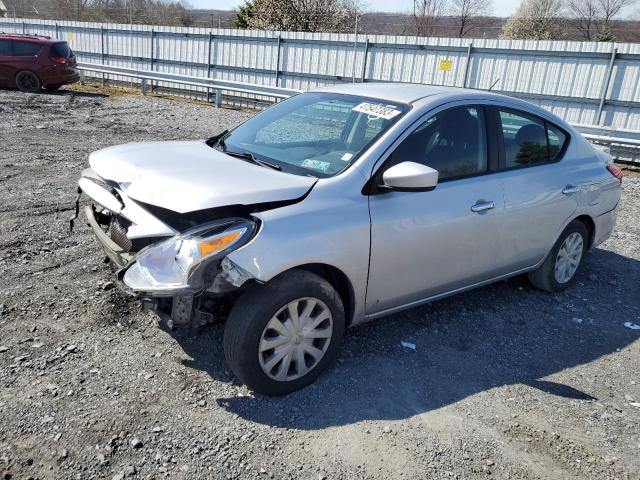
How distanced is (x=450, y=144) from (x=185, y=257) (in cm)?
207

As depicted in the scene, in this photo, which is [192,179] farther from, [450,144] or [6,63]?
[6,63]

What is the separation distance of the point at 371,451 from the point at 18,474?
66.5 inches

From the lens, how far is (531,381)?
147 inches

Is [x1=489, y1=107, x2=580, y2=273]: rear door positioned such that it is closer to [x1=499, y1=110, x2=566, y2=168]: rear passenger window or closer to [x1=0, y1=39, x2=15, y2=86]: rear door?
[x1=499, y1=110, x2=566, y2=168]: rear passenger window

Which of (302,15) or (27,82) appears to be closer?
(27,82)

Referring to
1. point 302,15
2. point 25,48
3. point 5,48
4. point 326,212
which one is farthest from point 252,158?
point 302,15

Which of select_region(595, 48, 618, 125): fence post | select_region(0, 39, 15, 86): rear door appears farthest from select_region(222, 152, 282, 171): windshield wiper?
select_region(0, 39, 15, 86): rear door

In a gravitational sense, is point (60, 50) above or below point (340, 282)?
above

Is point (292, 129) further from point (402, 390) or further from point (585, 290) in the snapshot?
point (585, 290)

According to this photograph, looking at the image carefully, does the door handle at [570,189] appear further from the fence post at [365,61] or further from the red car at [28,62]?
the red car at [28,62]

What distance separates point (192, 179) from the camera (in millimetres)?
3289

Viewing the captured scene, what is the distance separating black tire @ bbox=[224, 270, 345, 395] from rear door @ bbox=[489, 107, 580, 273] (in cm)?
179

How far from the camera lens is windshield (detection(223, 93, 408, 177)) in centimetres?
369

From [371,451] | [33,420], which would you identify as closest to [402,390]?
[371,451]
